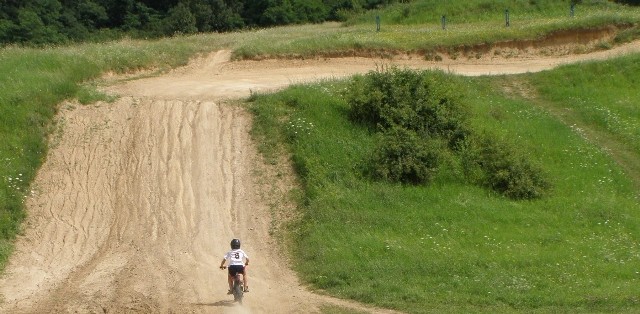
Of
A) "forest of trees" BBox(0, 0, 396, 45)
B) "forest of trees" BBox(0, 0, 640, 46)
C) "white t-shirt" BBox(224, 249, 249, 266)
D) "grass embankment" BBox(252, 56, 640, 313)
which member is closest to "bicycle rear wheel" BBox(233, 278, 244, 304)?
"white t-shirt" BBox(224, 249, 249, 266)

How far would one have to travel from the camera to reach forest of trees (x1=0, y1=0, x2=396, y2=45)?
49.8 m

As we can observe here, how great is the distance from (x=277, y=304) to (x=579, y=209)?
8.61 m

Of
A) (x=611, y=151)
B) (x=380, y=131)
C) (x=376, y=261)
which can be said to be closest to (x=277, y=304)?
(x=376, y=261)

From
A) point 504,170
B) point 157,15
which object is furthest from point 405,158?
point 157,15

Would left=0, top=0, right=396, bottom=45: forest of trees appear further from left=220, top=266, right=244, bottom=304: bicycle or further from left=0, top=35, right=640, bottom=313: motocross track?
left=220, top=266, right=244, bottom=304: bicycle

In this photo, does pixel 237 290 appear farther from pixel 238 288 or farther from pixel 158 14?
pixel 158 14

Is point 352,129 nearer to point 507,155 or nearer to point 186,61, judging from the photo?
point 507,155

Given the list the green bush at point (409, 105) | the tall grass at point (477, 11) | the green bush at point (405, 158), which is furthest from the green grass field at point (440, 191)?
the tall grass at point (477, 11)

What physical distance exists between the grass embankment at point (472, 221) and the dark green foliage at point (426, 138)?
1.35ft

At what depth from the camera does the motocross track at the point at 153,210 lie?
17.5m

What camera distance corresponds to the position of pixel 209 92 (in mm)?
27406

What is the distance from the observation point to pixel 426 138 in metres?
23.9

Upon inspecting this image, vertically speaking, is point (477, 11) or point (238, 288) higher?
point (477, 11)

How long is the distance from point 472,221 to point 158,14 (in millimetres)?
36070
